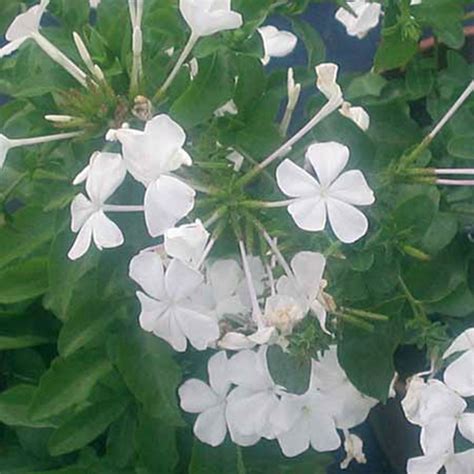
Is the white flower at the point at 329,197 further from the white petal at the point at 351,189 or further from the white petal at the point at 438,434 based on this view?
the white petal at the point at 438,434

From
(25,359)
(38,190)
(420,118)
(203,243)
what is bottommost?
(25,359)

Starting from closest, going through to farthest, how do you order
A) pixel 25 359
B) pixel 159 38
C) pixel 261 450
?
pixel 159 38 → pixel 261 450 → pixel 25 359

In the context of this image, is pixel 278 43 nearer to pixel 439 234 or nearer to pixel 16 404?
pixel 439 234

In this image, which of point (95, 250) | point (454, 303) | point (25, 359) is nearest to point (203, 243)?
point (95, 250)

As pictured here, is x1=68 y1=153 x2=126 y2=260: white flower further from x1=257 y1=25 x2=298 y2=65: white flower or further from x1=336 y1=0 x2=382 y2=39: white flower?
x1=336 y1=0 x2=382 y2=39: white flower

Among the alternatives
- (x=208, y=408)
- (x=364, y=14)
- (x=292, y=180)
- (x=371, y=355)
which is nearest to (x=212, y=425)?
(x=208, y=408)

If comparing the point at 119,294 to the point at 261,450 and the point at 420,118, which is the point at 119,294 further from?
the point at 420,118

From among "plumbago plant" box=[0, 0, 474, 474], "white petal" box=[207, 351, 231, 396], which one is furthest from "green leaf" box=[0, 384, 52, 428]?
"white petal" box=[207, 351, 231, 396]
